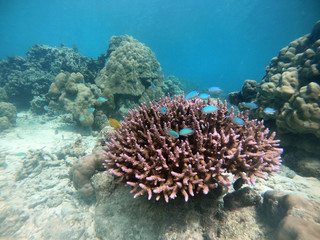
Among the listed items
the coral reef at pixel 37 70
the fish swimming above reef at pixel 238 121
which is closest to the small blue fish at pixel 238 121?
the fish swimming above reef at pixel 238 121

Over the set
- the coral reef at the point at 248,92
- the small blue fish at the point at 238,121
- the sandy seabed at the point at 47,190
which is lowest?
the sandy seabed at the point at 47,190

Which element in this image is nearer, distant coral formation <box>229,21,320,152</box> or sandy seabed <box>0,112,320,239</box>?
sandy seabed <box>0,112,320,239</box>

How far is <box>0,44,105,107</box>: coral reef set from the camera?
12.5m

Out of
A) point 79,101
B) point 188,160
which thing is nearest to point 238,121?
point 188,160

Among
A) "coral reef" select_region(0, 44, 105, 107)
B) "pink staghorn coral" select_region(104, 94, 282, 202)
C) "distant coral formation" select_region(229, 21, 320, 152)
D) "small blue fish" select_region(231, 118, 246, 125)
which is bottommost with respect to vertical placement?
"pink staghorn coral" select_region(104, 94, 282, 202)

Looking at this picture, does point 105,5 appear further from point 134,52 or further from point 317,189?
point 317,189

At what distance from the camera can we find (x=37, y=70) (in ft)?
47.0

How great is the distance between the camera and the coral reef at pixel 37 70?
12.5 metres

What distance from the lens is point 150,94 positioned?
1066cm

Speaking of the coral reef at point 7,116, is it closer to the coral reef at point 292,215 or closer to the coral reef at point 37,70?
the coral reef at point 37,70

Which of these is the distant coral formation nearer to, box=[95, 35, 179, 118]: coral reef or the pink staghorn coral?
the pink staghorn coral

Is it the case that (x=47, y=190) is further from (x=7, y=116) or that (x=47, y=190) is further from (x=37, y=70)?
(x=37, y=70)

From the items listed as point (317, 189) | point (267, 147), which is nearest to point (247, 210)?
point (267, 147)

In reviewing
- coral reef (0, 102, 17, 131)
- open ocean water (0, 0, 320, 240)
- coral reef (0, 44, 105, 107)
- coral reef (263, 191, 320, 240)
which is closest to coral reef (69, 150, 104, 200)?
open ocean water (0, 0, 320, 240)
